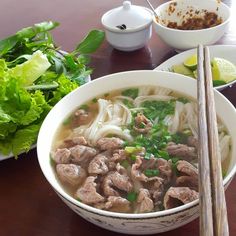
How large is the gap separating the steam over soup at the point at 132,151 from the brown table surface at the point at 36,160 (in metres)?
0.13

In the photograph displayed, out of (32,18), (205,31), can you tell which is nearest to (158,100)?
(205,31)

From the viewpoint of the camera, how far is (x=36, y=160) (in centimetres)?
136

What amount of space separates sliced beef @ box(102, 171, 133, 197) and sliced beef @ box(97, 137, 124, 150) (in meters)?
0.12

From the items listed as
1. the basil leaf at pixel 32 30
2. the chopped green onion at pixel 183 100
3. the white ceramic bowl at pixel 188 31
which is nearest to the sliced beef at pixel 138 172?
the chopped green onion at pixel 183 100

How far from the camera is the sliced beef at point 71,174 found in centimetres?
111

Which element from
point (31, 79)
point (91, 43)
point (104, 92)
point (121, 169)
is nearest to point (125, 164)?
point (121, 169)

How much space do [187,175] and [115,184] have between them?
192 millimetres

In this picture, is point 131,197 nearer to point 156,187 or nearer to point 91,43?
point 156,187

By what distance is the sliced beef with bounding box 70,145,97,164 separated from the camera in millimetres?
1163

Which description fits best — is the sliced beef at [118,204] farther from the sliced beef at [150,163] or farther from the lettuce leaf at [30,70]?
the lettuce leaf at [30,70]

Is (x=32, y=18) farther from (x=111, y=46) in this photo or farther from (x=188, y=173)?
(x=188, y=173)

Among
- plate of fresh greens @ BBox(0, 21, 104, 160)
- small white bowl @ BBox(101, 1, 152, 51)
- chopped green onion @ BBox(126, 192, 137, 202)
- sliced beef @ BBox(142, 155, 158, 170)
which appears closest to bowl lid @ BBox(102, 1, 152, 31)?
small white bowl @ BBox(101, 1, 152, 51)

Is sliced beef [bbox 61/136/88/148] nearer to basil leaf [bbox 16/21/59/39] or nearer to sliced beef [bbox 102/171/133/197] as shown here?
sliced beef [bbox 102/171/133/197]

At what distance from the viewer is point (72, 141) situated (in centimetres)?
125
